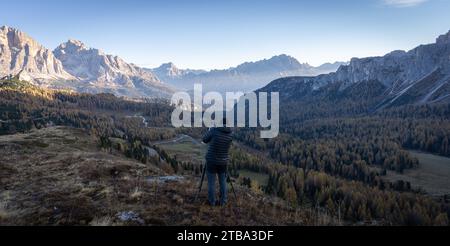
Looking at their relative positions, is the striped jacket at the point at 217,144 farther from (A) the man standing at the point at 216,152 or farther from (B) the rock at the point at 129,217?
(B) the rock at the point at 129,217

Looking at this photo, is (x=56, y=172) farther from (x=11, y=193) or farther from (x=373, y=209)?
(x=373, y=209)

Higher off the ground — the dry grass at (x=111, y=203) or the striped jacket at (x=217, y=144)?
the striped jacket at (x=217, y=144)

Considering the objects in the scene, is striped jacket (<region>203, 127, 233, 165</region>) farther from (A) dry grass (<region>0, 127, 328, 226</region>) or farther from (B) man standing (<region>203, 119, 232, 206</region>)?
(A) dry grass (<region>0, 127, 328, 226</region>)

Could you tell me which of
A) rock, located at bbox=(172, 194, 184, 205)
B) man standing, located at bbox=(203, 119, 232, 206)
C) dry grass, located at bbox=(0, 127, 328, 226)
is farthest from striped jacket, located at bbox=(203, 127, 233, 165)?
rock, located at bbox=(172, 194, 184, 205)

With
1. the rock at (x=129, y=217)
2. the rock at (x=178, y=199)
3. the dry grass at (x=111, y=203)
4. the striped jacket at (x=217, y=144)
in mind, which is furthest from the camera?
the rock at (x=178, y=199)

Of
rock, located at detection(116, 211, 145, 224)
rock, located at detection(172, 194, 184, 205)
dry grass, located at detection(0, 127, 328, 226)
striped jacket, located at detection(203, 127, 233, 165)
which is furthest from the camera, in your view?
rock, located at detection(172, 194, 184, 205)

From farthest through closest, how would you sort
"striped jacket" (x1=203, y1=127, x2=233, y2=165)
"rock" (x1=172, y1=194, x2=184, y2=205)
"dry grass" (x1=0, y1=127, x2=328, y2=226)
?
"rock" (x1=172, y1=194, x2=184, y2=205) → "striped jacket" (x1=203, y1=127, x2=233, y2=165) → "dry grass" (x1=0, y1=127, x2=328, y2=226)

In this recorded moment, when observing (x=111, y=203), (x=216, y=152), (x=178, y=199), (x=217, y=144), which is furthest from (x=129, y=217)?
(x=217, y=144)

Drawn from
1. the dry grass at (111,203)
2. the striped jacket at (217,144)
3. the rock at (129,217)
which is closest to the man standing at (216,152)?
the striped jacket at (217,144)

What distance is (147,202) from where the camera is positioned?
1970cm
